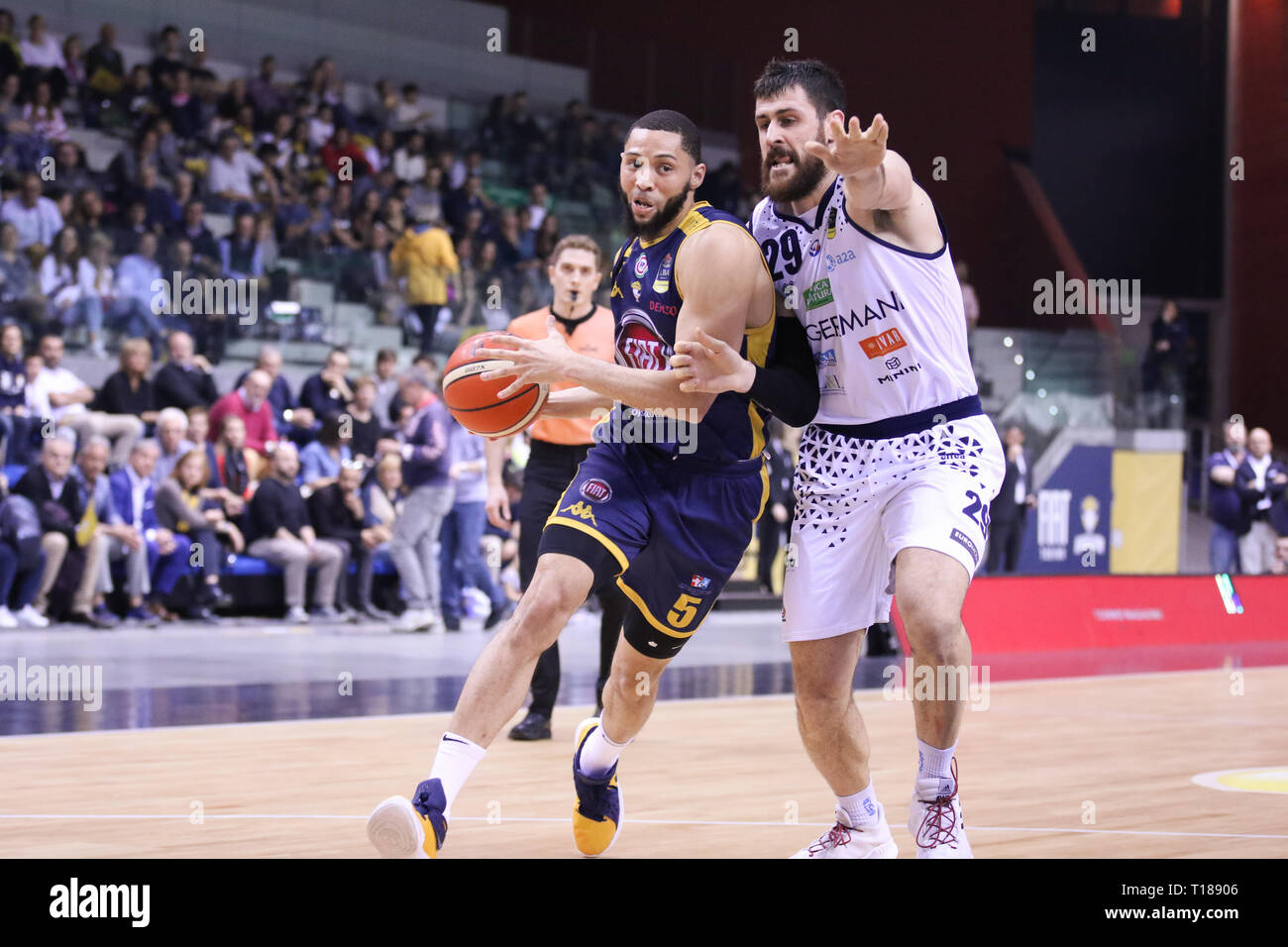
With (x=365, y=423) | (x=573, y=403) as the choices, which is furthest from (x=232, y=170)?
(x=573, y=403)

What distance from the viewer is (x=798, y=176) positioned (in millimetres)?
4496

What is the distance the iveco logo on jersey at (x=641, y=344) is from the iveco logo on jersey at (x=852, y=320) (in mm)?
446

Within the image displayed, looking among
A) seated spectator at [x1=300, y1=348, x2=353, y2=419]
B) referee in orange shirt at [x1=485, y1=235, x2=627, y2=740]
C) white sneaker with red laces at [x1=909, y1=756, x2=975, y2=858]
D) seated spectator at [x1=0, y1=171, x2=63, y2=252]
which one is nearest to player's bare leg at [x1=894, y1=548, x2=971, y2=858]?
white sneaker with red laces at [x1=909, y1=756, x2=975, y2=858]

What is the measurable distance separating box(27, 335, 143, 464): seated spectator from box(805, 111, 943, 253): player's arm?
9.31 metres

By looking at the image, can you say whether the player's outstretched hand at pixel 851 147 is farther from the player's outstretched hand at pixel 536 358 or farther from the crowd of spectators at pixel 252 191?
the crowd of spectators at pixel 252 191

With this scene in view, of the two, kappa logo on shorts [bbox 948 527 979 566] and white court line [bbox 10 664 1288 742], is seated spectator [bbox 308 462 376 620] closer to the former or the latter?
white court line [bbox 10 664 1288 742]

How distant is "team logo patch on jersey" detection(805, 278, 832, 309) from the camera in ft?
14.5

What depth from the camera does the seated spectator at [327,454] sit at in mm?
13438

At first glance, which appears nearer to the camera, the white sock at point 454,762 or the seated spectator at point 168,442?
the white sock at point 454,762

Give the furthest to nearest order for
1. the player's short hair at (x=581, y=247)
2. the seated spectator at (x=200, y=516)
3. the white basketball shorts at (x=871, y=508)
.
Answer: the seated spectator at (x=200, y=516)
the player's short hair at (x=581, y=247)
the white basketball shorts at (x=871, y=508)

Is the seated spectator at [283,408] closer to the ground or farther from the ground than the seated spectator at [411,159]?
closer to the ground

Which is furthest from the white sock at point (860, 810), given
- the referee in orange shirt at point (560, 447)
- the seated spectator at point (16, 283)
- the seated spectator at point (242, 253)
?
the seated spectator at point (242, 253)

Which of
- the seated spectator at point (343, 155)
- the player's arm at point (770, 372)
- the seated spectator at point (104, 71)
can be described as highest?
the seated spectator at point (104, 71)
